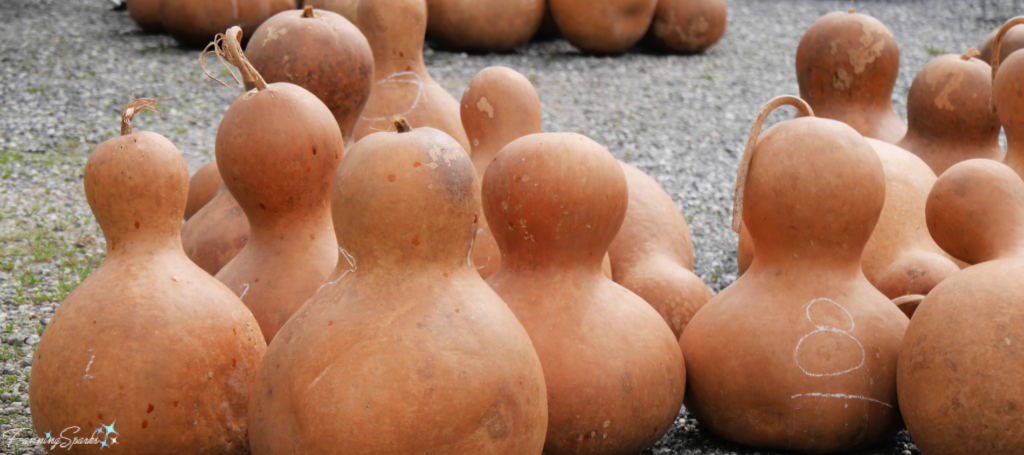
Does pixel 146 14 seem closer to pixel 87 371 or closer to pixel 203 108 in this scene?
pixel 203 108

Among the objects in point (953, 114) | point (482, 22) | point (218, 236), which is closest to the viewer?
point (218, 236)

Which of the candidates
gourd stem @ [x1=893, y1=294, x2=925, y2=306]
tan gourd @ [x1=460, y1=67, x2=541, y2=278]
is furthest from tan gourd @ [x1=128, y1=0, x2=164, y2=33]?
gourd stem @ [x1=893, y1=294, x2=925, y2=306]

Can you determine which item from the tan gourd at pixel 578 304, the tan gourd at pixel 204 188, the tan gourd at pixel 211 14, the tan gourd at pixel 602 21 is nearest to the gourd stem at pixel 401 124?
the tan gourd at pixel 578 304

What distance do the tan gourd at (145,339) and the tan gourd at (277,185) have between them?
0.84 ft

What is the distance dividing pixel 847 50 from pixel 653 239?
1.33m

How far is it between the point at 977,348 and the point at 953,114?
68.0 inches

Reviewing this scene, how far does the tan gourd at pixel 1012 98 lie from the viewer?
Result: 2.88m

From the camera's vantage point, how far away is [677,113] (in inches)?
273

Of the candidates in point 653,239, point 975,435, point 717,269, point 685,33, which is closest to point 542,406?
point 975,435

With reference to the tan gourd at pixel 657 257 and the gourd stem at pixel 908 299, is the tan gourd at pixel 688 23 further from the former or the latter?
the gourd stem at pixel 908 299

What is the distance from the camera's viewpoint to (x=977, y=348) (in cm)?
200

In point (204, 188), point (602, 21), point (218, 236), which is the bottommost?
point (602, 21)

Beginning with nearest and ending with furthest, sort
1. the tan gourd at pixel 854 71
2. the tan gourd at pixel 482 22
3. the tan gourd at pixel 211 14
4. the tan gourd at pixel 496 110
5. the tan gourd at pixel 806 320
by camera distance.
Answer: the tan gourd at pixel 806 320 < the tan gourd at pixel 496 110 < the tan gourd at pixel 854 71 < the tan gourd at pixel 211 14 < the tan gourd at pixel 482 22

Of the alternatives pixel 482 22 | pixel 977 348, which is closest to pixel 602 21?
pixel 482 22
